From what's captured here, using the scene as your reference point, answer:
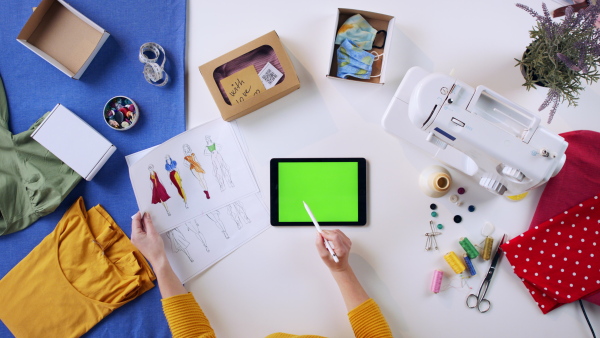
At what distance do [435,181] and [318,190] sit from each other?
311 millimetres

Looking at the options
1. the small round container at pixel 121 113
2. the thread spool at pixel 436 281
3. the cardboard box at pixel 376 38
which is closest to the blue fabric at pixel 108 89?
the small round container at pixel 121 113

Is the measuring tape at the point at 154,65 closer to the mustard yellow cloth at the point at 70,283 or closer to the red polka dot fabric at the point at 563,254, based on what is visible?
the mustard yellow cloth at the point at 70,283

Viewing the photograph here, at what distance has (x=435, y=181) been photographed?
99 centimetres

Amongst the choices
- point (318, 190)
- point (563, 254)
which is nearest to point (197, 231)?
point (318, 190)

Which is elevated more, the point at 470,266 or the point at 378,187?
the point at 378,187

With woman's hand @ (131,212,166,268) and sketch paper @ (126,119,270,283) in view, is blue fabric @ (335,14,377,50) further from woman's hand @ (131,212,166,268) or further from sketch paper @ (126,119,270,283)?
woman's hand @ (131,212,166,268)

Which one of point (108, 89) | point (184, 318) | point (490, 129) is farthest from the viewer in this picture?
point (108, 89)

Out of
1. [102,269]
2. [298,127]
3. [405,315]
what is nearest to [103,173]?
[102,269]

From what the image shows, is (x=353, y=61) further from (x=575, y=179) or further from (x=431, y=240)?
(x=575, y=179)

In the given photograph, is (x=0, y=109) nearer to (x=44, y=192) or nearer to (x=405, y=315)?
(x=44, y=192)

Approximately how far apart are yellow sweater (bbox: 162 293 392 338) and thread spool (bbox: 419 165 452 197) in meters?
0.33

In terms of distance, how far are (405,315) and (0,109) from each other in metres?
1.27

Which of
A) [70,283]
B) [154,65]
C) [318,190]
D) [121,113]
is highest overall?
[154,65]

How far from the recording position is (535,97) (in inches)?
40.8
